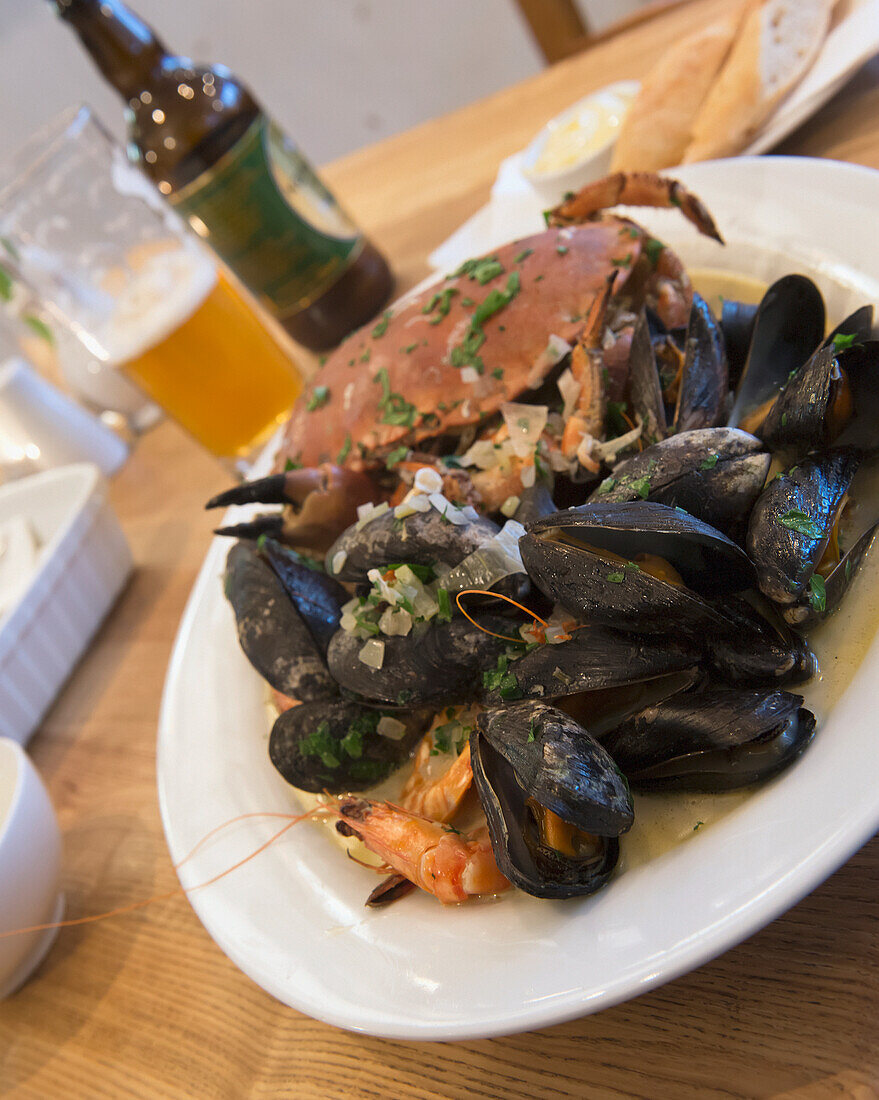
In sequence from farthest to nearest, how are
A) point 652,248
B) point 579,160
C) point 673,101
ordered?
point 579,160 → point 673,101 → point 652,248

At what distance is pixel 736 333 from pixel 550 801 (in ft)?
2.64

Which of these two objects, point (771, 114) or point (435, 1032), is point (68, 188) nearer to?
point (771, 114)

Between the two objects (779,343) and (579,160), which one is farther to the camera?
(579,160)

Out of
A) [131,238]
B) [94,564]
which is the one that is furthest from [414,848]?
[131,238]

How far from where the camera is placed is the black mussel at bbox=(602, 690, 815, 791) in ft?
2.42

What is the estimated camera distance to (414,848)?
0.92 meters

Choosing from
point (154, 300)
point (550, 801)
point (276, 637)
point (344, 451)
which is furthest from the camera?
point (154, 300)

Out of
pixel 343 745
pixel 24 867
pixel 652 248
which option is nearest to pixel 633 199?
pixel 652 248

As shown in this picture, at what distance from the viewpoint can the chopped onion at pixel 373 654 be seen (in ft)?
3.35

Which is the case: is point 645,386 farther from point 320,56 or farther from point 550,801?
point 320,56

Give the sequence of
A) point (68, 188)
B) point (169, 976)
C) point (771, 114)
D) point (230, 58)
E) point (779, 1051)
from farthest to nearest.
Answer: point (230, 58) < point (68, 188) < point (771, 114) < point (169, 976) < point (779, 1051)

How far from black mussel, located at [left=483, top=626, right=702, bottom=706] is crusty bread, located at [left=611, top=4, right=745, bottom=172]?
1.28m

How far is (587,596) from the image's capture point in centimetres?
86

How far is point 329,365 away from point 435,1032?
1.27 meters
